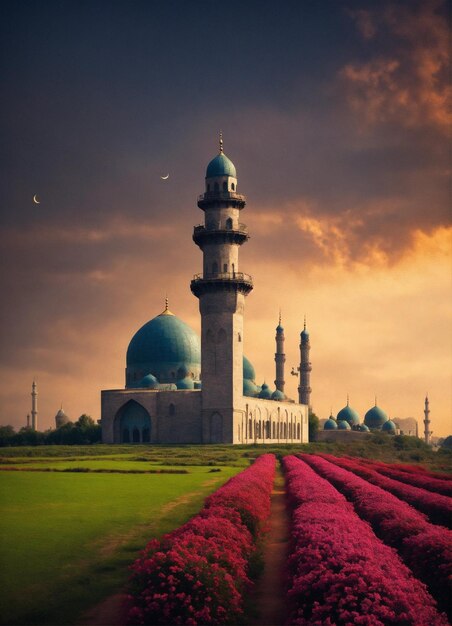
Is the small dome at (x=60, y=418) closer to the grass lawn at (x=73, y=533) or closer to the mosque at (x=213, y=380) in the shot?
the mosque at (x=213, y=380)

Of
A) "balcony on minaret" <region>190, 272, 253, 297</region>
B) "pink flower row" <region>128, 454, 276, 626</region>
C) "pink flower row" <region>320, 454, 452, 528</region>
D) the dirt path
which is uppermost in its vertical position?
"balcony on minaret" <region>190, 272, 253, 297</region>

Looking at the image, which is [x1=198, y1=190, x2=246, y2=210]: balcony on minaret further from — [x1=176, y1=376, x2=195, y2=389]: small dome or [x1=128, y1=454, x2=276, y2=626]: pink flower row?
[x1=128, y1=454, x2=276, y2=626]: pink flower row

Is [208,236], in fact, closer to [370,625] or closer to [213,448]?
[213,448]

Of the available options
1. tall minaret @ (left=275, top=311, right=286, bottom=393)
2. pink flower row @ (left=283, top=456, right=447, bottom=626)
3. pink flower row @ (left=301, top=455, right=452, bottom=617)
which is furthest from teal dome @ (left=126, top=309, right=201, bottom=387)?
pink flower row @ (left=283, top=456, right=447, bottom=626)

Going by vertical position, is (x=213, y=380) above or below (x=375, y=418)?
above

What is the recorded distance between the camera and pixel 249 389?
109562mm

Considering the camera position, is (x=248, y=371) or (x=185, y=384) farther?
(x=248, y=371)

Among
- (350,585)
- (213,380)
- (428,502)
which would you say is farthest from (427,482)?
(213,380)

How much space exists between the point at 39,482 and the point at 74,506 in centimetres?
967

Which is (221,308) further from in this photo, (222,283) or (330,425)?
(330,425)

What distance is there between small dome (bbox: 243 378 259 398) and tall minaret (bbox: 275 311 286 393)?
572cm

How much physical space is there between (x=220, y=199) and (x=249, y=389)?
109 feet

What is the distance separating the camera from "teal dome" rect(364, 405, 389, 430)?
14250cm

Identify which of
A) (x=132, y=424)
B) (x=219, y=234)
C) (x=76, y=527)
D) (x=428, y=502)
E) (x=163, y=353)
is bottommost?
(x=76, y=527)
